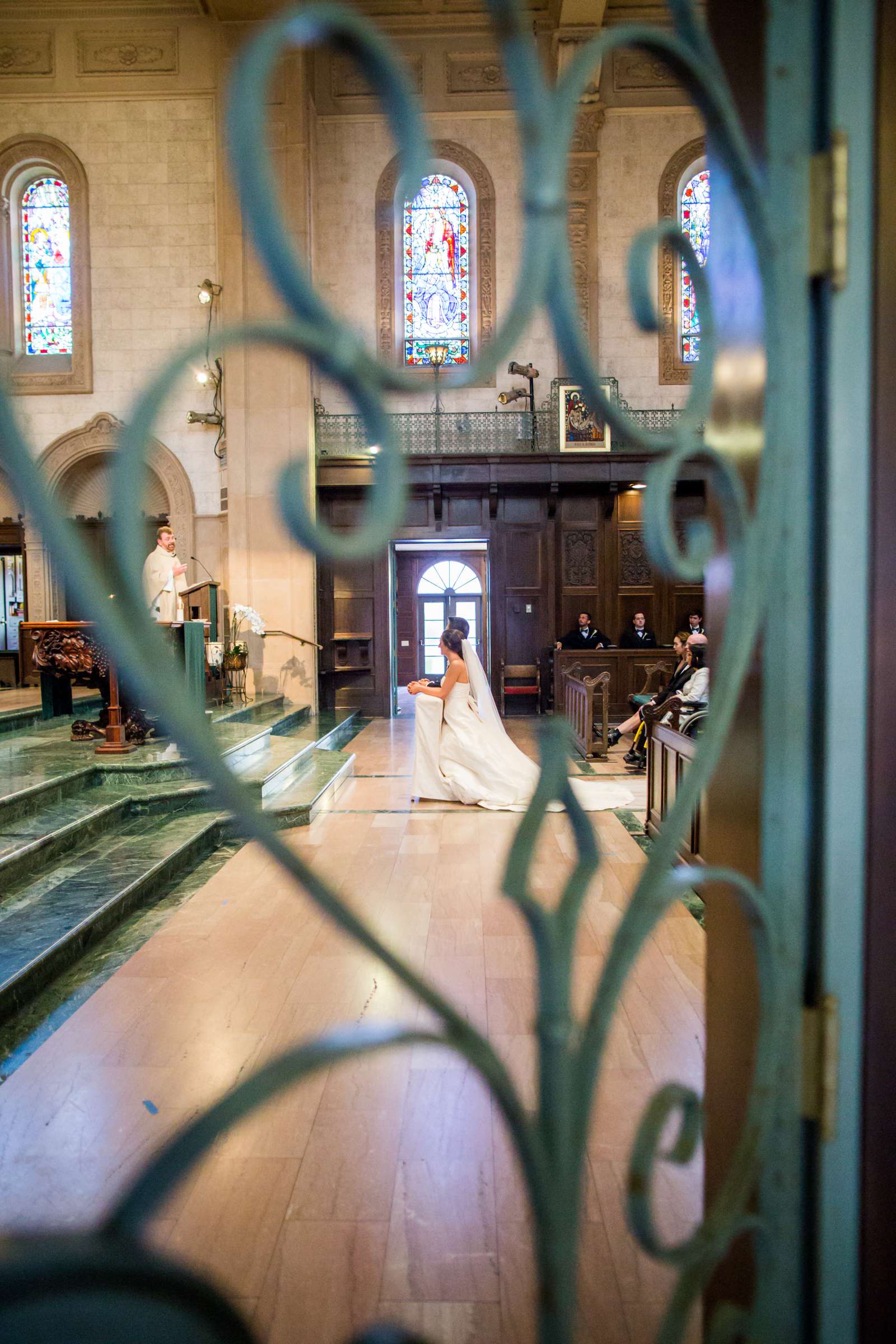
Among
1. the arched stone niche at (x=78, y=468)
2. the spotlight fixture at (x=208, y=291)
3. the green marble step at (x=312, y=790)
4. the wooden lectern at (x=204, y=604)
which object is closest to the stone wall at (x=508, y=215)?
the spotlight fixture at (x=208, y=291)

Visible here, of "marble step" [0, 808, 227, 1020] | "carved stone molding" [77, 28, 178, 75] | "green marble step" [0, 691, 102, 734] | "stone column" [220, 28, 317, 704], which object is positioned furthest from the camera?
"carved stone molding" [77, 28, 178, 75]

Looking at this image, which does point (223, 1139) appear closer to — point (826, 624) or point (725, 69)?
point (826, 624)

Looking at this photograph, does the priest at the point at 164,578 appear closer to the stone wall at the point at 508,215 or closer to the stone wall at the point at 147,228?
the stone wall at the point at 147,228

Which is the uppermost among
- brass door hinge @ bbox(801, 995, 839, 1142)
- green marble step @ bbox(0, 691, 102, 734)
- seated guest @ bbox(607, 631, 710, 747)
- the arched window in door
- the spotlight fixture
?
the spotlight fixture

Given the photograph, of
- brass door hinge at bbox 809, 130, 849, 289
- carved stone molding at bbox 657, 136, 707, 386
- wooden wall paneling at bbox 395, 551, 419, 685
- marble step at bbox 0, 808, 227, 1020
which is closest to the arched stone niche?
wooden wall paneling at bbox 395, 551, 419, 685

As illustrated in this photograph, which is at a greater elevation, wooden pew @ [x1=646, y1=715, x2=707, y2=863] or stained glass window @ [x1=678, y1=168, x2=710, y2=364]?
stained glass window @ [x1=678, y1=168, x2=710, y2=364]

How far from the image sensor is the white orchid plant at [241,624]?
10.7 m

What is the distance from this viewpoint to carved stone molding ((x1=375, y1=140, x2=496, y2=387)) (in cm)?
1288

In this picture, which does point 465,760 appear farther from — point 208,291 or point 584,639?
point 208,291

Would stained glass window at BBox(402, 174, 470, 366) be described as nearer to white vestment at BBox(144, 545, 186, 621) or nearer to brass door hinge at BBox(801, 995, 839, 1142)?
white vestment at BBox(144, 545, 186, 621)

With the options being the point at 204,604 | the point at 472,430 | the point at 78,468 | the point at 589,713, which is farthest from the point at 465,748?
the point at 78,468

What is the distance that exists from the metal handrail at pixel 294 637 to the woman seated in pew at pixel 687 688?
4.42 metres

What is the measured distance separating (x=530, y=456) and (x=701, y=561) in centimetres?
1183

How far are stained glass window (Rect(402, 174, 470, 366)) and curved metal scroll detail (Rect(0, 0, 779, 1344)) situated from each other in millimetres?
13365
